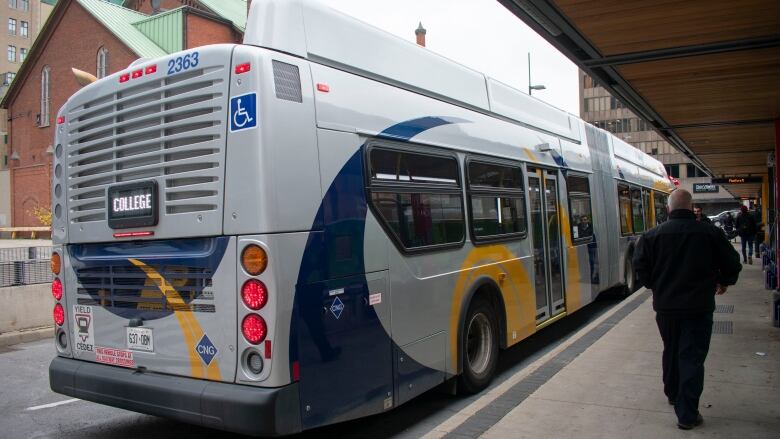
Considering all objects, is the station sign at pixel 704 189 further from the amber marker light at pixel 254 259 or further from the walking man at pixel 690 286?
the amber marker light at pixel 254 259

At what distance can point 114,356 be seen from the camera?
4.70 meters

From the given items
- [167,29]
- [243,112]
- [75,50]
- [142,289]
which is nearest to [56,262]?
[142,289]

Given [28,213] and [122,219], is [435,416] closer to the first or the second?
[122,219]

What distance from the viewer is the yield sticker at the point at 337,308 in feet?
13.9

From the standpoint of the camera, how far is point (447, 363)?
5637 millimetres

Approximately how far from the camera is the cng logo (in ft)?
13.5

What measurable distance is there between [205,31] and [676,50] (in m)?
34.0

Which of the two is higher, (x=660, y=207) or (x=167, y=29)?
(x=167, y=29)

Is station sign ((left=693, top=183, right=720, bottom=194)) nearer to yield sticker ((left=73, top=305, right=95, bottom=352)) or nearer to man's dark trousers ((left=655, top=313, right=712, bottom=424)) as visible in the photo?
man's dark trousers ((left=655, top=313, right=712, bottom=424))

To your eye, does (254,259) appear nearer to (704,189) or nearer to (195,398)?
(195,398)

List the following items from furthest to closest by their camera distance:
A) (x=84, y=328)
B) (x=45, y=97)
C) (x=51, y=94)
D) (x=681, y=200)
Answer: (x=45, y=97) → (x=51, y=94) → (x=84, y=328) → (x=681, y=200)

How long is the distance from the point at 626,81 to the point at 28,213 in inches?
1860

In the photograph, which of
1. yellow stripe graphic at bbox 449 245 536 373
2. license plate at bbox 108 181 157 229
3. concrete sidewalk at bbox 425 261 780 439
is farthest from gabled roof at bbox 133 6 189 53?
concrete sidewalk at bbox 425 261 780 439

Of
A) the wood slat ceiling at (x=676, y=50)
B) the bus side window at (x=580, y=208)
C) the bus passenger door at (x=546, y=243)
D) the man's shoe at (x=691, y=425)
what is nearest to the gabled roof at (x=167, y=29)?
the bus side window at (x=580, y=208)
